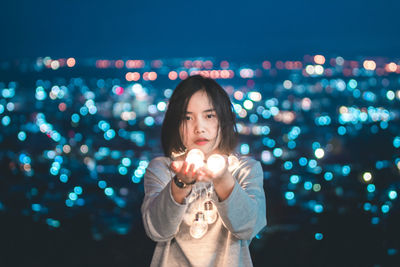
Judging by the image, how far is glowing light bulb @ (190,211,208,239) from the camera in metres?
1.07

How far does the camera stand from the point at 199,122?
1.16 m

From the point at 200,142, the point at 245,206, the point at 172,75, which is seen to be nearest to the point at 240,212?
the point at 245,206

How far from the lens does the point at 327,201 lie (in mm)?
4977

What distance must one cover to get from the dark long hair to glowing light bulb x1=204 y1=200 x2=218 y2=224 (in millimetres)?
180

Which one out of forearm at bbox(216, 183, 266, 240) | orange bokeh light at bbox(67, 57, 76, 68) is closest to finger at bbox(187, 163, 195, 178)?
forearm at bbox(216, 183, 266, 240)

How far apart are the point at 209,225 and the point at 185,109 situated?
30 centimetres

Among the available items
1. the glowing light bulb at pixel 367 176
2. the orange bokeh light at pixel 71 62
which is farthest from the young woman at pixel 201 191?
the orange bokeh light at pixel 71 62

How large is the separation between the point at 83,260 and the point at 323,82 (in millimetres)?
21672

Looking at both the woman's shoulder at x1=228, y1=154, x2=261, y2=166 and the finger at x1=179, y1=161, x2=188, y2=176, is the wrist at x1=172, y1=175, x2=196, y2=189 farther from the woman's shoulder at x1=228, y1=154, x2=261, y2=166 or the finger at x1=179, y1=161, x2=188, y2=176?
the woman's shoulder at x1=228, y1=154, x2=261, y2=166

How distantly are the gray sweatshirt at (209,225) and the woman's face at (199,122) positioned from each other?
0.29ft

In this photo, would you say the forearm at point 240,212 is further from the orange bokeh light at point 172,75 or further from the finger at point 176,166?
the orange bokeh light at point 172,75

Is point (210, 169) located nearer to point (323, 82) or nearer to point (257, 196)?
point (257, 196)

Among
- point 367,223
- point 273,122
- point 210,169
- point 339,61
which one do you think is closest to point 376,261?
point 367,223

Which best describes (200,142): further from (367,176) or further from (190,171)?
(367,176)
